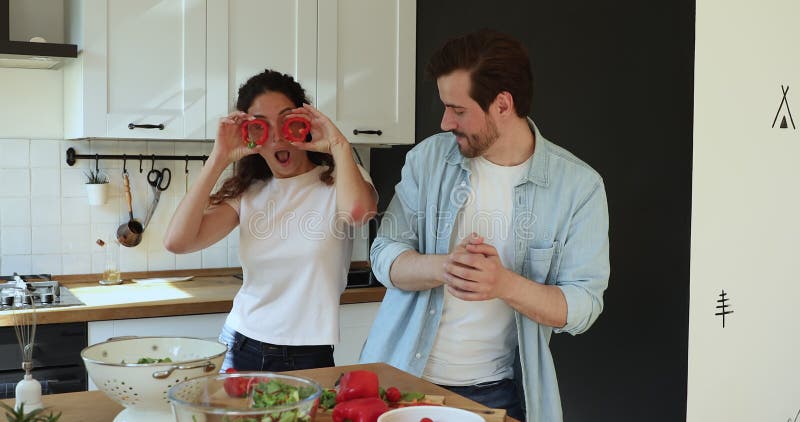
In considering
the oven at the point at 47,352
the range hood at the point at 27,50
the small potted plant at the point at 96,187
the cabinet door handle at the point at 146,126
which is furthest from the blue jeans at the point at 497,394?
the small potted plant at the point at 96,187

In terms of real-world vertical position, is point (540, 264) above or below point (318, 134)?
below

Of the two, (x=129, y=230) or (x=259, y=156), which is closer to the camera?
(x=259, y=156)

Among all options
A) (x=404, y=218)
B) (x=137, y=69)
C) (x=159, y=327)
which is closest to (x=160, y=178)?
(x=137, y=69)

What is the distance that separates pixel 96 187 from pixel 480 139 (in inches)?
84.1

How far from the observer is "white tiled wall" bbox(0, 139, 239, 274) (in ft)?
11.6

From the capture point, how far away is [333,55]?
12.1ft

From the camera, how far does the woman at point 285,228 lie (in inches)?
92.6

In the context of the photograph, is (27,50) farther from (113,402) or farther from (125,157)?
(113,402)

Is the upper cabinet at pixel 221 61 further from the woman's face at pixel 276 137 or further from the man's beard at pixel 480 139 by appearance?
the man's beard at pixel 480 139

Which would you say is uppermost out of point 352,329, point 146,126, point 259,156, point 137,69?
point 137,69

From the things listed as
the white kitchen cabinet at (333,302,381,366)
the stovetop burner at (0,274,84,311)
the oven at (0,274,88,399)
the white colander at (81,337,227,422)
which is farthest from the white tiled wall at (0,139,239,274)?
the white colander at (81,337,227,422)

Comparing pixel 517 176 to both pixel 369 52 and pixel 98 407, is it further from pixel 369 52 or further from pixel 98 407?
pixel 369 52

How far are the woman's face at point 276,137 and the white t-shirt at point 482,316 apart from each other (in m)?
0.55

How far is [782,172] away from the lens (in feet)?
10.4
